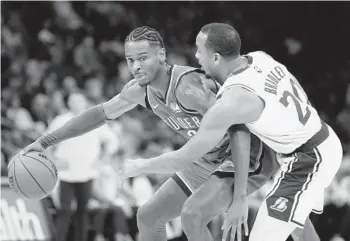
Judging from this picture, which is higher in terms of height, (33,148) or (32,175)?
(33,148)

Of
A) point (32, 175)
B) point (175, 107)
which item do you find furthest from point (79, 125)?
point (175, 107)

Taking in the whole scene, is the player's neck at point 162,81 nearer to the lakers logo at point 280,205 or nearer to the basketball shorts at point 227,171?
the basketball shorts at point 227,171

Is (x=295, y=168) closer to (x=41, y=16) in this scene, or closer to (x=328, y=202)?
(x=328, y=202)

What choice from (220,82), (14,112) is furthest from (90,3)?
(220,82)

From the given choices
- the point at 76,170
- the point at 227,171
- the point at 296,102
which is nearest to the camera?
the point at 296,102

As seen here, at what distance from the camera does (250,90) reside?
379cm

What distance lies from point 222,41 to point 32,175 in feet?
5.26

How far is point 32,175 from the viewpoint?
4656 mm

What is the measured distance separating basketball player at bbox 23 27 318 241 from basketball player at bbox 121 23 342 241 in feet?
0.66

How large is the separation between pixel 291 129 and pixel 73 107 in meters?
4.13

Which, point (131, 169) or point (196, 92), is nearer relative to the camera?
point (131, 169)

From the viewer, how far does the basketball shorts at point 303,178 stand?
12.7ft

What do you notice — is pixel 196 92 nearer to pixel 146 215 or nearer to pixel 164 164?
pixel 164 164

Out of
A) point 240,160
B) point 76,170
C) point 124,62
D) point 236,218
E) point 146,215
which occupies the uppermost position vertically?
point 240,160
